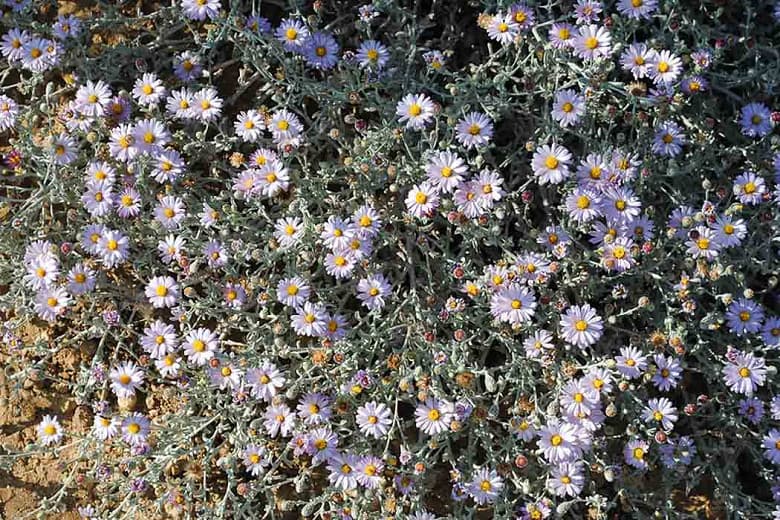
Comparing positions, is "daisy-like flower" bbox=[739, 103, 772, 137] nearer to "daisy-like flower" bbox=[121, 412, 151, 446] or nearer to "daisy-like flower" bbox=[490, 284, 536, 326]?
"daisy-like flower" bbox=[490, 284, 536, 326]

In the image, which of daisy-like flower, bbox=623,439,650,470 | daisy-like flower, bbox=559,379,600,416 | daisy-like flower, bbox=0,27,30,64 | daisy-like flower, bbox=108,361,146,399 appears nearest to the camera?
daisy-like flower, bbox=559,379,600,416

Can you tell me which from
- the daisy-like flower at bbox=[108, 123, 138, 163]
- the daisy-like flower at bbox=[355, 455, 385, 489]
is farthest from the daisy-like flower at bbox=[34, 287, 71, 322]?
the daisy-like flower at bbox=[355, 455, 385, 489]

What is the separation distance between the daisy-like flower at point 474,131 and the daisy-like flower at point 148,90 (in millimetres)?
1343

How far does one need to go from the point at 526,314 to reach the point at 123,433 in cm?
179

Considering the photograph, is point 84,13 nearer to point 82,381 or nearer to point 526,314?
point 82,381

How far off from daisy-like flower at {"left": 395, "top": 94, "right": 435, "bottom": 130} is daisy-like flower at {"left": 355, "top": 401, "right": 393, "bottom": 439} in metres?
1.20

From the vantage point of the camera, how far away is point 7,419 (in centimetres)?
391

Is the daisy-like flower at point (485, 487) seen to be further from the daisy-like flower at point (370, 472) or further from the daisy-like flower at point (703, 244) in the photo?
the daisy-like flower at point (703, 244)

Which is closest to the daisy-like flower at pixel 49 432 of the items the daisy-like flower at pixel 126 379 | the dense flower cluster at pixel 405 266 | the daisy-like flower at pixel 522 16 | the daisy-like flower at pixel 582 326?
the dense flower cluster at pixel 405 266

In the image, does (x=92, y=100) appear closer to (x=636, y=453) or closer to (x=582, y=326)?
(x=582, y=326)

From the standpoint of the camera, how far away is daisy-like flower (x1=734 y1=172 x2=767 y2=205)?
12.2 feet

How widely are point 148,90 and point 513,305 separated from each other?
187 centimetres

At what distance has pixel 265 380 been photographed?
139 inches

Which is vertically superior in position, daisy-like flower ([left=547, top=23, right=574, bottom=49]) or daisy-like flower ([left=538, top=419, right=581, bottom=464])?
daisy-like flower ([left=547, top=23, right=574, bottom=49])
